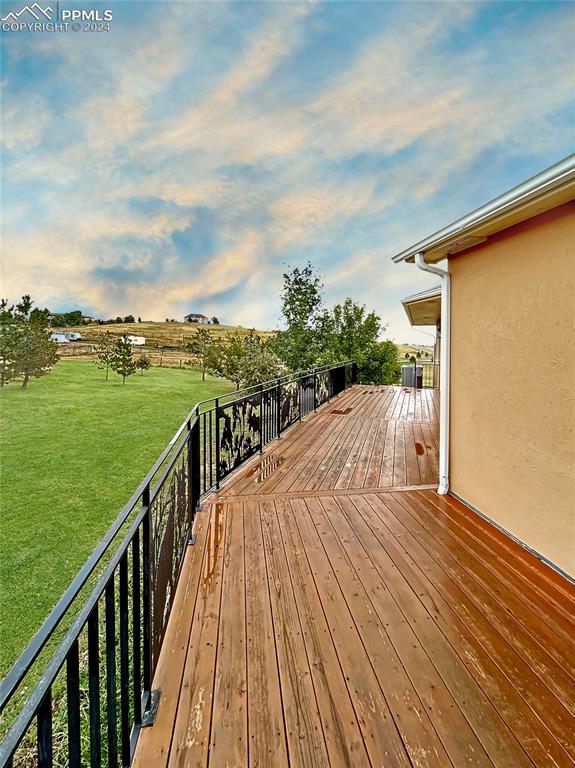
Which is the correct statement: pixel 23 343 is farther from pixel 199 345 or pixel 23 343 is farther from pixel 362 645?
pixel 362 645

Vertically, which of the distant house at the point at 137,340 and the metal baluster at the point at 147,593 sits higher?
Answer: the distant house at the point at 137,340

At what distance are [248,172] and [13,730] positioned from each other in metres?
13.2

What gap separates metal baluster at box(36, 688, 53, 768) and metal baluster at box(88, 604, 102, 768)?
0.69 feet

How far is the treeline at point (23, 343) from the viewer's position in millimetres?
17312

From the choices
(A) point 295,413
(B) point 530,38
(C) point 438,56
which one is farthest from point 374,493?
(C) point 438,56

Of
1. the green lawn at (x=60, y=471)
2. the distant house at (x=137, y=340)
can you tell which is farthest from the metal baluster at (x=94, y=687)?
the distant house at (x=137, y=340)

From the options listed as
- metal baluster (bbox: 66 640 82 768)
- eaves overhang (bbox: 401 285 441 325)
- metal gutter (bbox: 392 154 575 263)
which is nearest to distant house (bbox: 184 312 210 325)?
eaves overhang (bbox: 401 285 441 325)

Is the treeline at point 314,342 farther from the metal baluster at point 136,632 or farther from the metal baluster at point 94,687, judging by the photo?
the metal baluster at point 94,687

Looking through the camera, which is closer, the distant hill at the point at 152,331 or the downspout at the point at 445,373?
the downspout at the point at 445,373

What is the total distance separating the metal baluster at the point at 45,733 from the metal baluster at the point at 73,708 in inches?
3.9

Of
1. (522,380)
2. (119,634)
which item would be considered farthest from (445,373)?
(119,634)

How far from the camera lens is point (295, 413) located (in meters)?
6.73

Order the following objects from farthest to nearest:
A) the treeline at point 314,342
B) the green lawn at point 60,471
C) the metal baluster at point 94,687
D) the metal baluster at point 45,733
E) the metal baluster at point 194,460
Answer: the treeline at point 314,342, the green lawn at point 60,471, the metal baluster at point 194,460, the metal baluster at point 94,687, the metal baluster at point 45,733

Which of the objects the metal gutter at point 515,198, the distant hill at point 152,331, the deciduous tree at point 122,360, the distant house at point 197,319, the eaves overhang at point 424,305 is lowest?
the deciduous tree at point 122,360
